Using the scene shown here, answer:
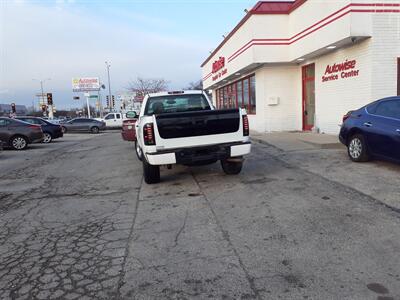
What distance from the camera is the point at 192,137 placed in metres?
7.02

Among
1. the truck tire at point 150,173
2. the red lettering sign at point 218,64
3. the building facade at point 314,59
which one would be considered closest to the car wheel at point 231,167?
the truck tire at point 150,173

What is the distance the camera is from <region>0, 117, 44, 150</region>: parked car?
17.2 meters

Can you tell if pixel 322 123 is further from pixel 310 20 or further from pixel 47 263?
pixel 47 263

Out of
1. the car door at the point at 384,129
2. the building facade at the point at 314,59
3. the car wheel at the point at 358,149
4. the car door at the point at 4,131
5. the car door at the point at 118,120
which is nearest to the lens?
the car door at the point at 384,129

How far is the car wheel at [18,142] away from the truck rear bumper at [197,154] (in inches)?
501

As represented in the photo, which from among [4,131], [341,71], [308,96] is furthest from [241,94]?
[4,131]

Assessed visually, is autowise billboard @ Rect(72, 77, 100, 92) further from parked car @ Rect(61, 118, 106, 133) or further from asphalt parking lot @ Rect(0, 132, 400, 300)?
asphalt parking lot @ Rect(0, 132, 400, 300)

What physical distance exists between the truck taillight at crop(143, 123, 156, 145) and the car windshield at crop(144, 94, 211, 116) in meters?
2.23

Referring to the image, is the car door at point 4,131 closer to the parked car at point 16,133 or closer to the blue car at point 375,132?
the parked car at point 16,133

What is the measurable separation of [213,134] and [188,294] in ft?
13.8

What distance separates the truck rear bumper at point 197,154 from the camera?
684 centimetres

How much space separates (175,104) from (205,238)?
16.7ft

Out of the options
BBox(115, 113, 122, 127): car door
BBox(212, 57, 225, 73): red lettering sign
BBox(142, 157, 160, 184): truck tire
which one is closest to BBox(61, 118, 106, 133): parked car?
BBox(115, 113, 122, 127): car door

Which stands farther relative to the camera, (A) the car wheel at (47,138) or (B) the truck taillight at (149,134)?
(A) the car wheel at (47,138)
